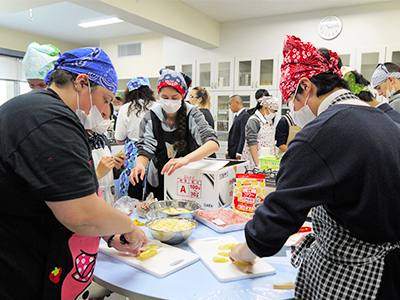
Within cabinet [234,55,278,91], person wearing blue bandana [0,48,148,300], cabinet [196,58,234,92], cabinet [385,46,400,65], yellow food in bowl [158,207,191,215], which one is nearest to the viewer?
person wearing blue bandana [0,48,148,300]

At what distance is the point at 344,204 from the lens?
0.76 metres

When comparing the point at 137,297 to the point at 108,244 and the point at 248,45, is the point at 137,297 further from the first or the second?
the point at 248,45

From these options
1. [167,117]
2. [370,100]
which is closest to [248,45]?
[370,100]

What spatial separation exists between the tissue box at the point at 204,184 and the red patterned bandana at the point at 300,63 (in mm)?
693

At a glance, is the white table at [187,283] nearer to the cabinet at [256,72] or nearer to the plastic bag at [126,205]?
the plastic bag at [126,205]

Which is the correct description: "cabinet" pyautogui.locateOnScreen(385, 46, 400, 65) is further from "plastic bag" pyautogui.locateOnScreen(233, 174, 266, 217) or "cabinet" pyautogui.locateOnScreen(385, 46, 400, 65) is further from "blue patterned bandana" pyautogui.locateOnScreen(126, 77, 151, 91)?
"plastic bag" pyautogui.locateOnScreen(233, 174, 266, 217)

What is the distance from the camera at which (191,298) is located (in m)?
0.86

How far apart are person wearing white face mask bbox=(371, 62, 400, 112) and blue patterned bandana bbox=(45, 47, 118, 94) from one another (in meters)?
2.72

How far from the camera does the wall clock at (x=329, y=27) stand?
4.68m

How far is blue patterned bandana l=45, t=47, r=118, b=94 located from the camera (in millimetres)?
1019

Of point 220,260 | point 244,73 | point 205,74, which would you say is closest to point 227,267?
point 220,260

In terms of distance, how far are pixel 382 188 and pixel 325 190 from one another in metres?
0.14

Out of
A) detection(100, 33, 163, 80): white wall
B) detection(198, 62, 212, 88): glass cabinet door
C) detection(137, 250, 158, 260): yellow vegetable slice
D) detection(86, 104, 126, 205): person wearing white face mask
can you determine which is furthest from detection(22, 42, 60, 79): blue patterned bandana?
detection(100, 33, 163, 80): white wall

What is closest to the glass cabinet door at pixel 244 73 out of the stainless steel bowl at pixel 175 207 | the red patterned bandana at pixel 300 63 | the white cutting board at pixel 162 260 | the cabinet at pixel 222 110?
the cabinet at pixel 222 110
